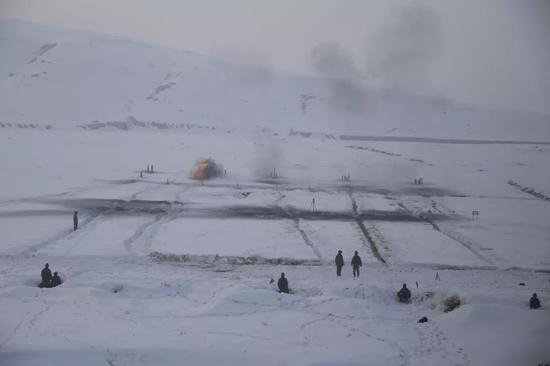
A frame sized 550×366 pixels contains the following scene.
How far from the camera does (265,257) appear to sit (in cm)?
2300

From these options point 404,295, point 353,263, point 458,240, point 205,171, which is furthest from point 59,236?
point 205,171

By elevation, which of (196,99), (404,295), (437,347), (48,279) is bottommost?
(437,347)

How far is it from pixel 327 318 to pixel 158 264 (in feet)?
30.2

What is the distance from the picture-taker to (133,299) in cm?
1543

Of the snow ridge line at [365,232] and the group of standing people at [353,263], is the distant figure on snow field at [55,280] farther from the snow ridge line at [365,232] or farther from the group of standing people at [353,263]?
the snow ridge line at [365,232]

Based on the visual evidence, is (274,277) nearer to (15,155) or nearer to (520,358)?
(520,358)

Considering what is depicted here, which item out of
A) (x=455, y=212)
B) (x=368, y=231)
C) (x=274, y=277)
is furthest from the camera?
(x=455, y=212)

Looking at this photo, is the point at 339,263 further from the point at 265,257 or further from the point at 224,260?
the point at 224,260

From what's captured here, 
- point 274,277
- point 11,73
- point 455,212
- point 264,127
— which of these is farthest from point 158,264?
point 11,73

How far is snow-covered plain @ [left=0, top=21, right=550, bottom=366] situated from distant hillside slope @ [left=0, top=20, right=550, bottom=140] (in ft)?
147

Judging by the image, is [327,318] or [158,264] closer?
[327,318]

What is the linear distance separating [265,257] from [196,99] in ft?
410

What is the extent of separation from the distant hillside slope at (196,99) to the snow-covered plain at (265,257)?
44.7 meters

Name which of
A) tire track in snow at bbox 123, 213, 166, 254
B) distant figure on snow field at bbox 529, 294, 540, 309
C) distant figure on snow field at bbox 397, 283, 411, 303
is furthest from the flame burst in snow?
distant figure on snow field at bbox 529, 294, 540, 309
